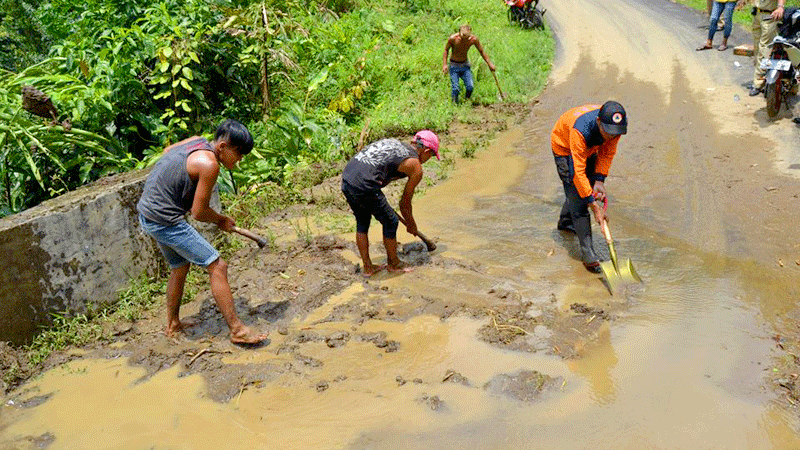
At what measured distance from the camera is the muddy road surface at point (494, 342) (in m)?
3.50

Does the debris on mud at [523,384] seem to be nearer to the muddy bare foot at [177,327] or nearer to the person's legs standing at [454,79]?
the muddy bare foot at [177,327]

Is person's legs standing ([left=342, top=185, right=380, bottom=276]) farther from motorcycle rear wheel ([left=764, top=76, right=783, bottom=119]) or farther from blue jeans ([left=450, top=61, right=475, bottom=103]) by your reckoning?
motorcycle rear wheel ([left=764, top=76, right=783, bottom=119])

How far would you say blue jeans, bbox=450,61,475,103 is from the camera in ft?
30.9

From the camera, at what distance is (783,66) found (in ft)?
23.4

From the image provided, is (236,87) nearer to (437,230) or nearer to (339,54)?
(339,54)

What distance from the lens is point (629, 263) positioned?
4.87 metres

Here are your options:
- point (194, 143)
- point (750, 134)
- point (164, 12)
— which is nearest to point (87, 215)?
point (194, 143)

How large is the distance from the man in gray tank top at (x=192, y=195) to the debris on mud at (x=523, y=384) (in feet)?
5.33

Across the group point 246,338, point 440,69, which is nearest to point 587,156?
point 246,338

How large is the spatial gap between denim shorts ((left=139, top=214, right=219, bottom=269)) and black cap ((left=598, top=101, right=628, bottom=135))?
2851 mm

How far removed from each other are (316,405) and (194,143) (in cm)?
180

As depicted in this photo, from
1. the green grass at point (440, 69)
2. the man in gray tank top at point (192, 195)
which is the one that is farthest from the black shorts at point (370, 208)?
the green grass at point (440, 69)

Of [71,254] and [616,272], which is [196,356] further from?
[616,272]

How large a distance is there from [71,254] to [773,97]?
7289mm
